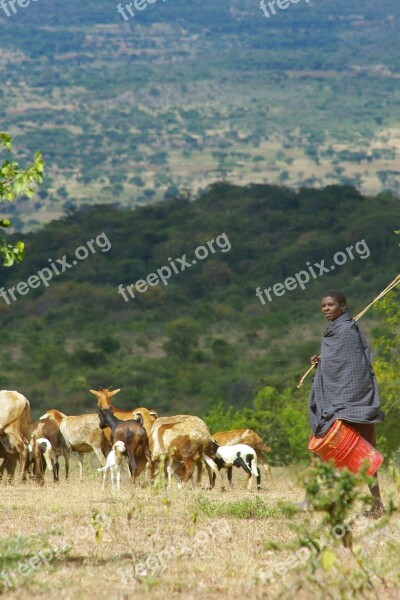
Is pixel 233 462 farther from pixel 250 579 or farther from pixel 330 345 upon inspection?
pixel 250 579

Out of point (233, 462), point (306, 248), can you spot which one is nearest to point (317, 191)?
point (306, 248)

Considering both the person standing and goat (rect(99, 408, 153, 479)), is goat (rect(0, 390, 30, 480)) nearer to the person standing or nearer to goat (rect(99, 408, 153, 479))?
goat (rect(99, 408, 153, 479))

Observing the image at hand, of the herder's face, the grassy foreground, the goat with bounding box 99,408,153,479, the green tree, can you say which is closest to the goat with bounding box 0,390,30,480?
the goat with bounding box 99,408,153,479

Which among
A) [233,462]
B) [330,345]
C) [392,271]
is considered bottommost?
[392,271]

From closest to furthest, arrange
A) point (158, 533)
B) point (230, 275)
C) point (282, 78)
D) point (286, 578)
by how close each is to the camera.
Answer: point (286, 578)
point (158, 533)
point (230, 275)
point (282, 78)

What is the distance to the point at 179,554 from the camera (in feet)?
25.8

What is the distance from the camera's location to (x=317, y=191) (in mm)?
90562

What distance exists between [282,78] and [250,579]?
615 ft

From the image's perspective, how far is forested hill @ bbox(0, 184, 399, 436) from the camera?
4650cm

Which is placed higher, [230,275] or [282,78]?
[282,78]

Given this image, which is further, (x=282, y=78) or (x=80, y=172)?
(x=282, y=78)

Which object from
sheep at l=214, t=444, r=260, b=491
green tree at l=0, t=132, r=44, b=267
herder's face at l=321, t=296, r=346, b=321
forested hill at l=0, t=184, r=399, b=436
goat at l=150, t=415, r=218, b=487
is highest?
A: green tree at l=0, t=132, r=44, b=267

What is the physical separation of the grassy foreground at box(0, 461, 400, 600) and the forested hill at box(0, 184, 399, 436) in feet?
89.1

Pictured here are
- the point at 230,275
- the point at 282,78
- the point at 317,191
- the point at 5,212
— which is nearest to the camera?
the point at 230,275
